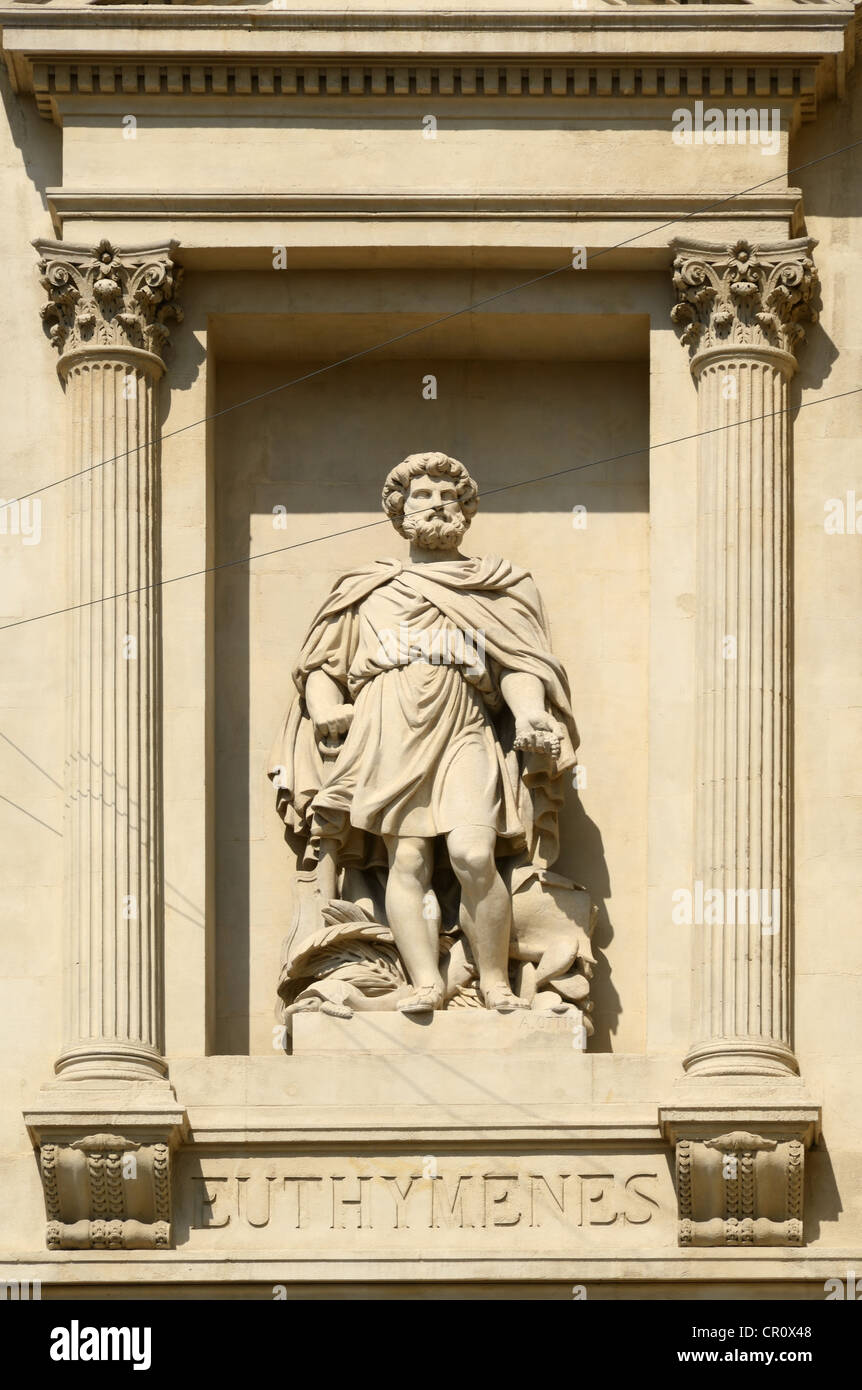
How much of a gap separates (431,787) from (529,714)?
79 cm

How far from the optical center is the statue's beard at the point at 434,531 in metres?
30.2

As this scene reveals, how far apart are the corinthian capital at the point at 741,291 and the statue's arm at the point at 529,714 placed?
259 cm

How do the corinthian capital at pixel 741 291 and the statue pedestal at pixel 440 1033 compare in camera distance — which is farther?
the corinthian capital at pixel 741 291

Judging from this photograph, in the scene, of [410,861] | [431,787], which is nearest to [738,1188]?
[410,861]

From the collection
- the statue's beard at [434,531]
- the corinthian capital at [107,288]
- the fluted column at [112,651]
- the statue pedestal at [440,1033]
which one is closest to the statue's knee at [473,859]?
the statue pedestal at [440,1033]

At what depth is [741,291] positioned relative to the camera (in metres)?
30.3

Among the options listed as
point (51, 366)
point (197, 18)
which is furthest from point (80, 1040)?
point (197, 18)

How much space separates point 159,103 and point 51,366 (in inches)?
75.3

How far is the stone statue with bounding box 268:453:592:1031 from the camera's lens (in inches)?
1156

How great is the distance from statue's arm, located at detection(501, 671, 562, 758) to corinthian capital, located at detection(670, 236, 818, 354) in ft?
8.48
